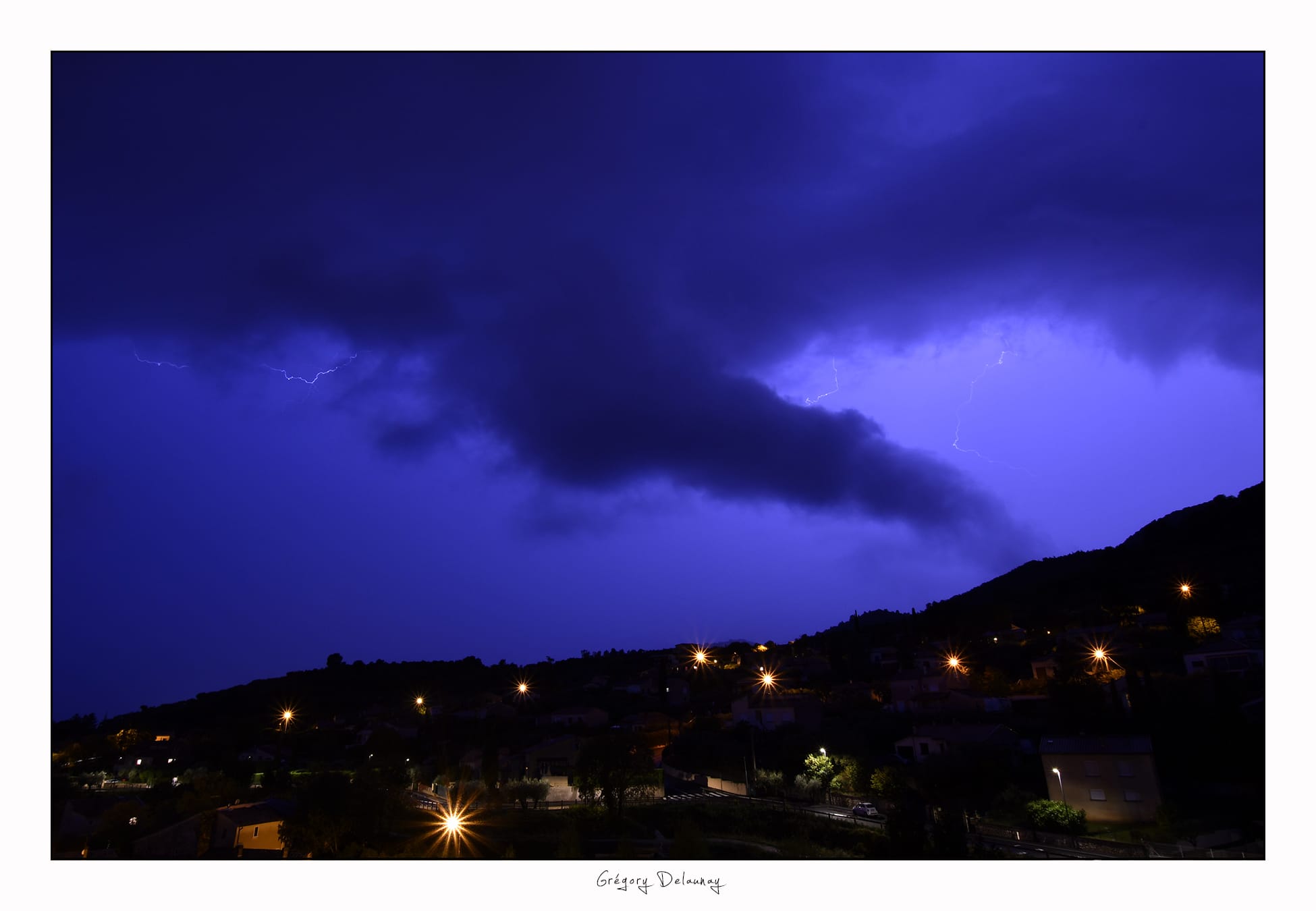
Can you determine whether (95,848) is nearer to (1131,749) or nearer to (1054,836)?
(1054,836)

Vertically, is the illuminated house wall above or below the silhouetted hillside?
below

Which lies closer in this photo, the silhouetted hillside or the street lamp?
the street lamp

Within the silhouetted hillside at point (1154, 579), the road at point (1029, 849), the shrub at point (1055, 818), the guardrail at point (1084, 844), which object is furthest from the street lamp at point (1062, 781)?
the silhouetted hillside at point (1154, 579)

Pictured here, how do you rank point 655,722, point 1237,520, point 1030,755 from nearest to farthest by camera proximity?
point 1030,755
point 655,722
point 1237,520

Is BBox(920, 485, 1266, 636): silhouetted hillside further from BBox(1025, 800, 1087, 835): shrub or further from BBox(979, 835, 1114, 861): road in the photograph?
BBox(979, 835, 1114, 861): road
